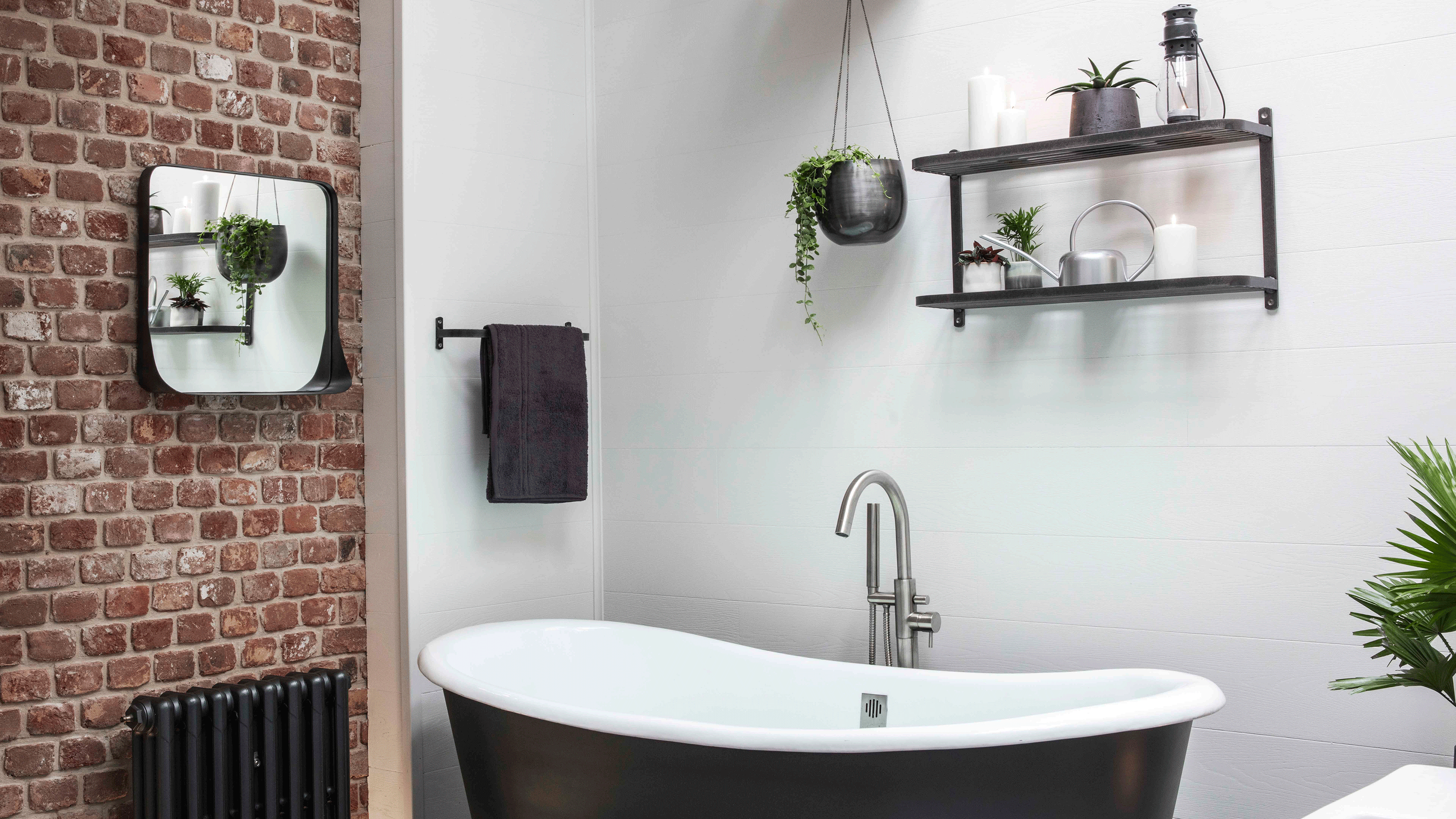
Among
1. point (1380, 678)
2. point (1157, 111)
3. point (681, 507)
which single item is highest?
point (1157, 111)

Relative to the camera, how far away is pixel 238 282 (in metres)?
2.62

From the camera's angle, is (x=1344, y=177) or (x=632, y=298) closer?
(x=1344, y=177)

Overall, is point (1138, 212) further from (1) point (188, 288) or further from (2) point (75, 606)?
(2) point (75, 606)

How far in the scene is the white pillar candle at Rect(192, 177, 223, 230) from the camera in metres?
2.56

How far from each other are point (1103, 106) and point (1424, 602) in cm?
109

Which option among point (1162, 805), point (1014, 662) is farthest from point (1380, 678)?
point (1014, 662)

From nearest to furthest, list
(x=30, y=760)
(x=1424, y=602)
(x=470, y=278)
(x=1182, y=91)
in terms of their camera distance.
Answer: (x=1424, y=602) < (x=1182, y=91) < (x=30, y=760) < (x=470, y=278)

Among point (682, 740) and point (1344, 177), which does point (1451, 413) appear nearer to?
point (1344, 177)

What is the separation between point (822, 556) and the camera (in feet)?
9.22

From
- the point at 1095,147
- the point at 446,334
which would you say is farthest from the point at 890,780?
the point at 446,334

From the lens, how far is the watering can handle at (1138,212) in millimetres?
2270

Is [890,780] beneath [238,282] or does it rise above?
beneath

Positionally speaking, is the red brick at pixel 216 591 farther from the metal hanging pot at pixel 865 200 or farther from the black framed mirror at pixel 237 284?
the metal hanging pot at pixel 865 200

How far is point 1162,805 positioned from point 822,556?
3.64 ft
